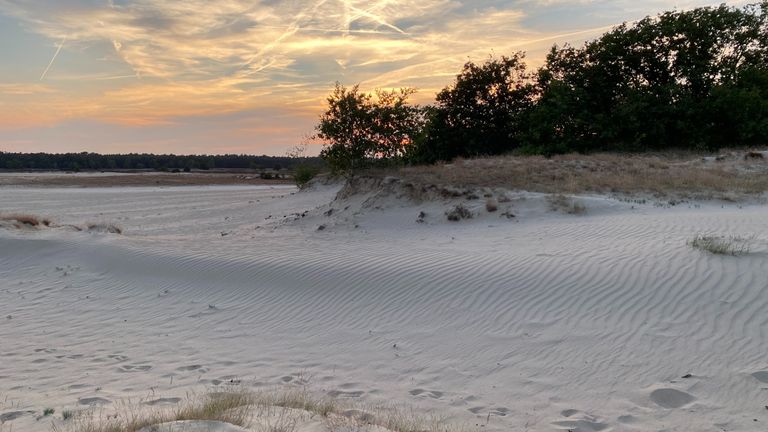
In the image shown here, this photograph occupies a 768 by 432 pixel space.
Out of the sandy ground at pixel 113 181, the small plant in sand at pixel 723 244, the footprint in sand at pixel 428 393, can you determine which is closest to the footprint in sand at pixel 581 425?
the footprint in sand at pixel 428 393

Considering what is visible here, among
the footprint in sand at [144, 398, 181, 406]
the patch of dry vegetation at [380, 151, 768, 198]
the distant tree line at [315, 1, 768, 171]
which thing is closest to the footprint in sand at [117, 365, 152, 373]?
the footprint in sand at [144, 398, 181, 406]

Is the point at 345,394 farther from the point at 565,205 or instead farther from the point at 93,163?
the point at 93,163

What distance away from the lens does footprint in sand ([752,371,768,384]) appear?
534 centimetres

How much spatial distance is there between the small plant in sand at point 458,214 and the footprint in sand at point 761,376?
10274 mm

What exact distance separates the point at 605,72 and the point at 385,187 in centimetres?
2075

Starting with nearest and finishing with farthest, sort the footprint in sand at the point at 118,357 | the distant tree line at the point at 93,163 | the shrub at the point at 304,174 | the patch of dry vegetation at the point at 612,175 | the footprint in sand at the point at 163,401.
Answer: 1. the footprint in sand at the point at 163,401
2. the footprint in sand at the point at 118,357
3. the patch of dry vegetation at the point at 612,175
4. the shrub at the point at 304,174
5. the distant tree line at the point at 93,163

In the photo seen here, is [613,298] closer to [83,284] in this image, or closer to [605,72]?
[83,284]

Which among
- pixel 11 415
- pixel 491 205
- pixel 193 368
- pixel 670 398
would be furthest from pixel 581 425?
pixel 491 205

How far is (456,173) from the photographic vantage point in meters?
19.8

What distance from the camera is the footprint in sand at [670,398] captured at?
5.08 metres

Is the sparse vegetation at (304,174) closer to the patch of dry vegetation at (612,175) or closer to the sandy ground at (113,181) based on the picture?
the patch of dry vegetation at (612,175)

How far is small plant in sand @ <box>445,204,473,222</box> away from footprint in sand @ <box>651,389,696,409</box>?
10.4 m

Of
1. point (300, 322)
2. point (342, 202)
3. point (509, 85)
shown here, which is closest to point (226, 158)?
point (509, 85)

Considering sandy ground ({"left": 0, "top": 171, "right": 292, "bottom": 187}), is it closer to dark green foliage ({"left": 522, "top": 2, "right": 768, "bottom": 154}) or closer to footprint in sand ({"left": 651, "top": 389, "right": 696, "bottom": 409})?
dark green foliage ({"left": 522, "top": 2, "right": 768, "bottom": 154})
